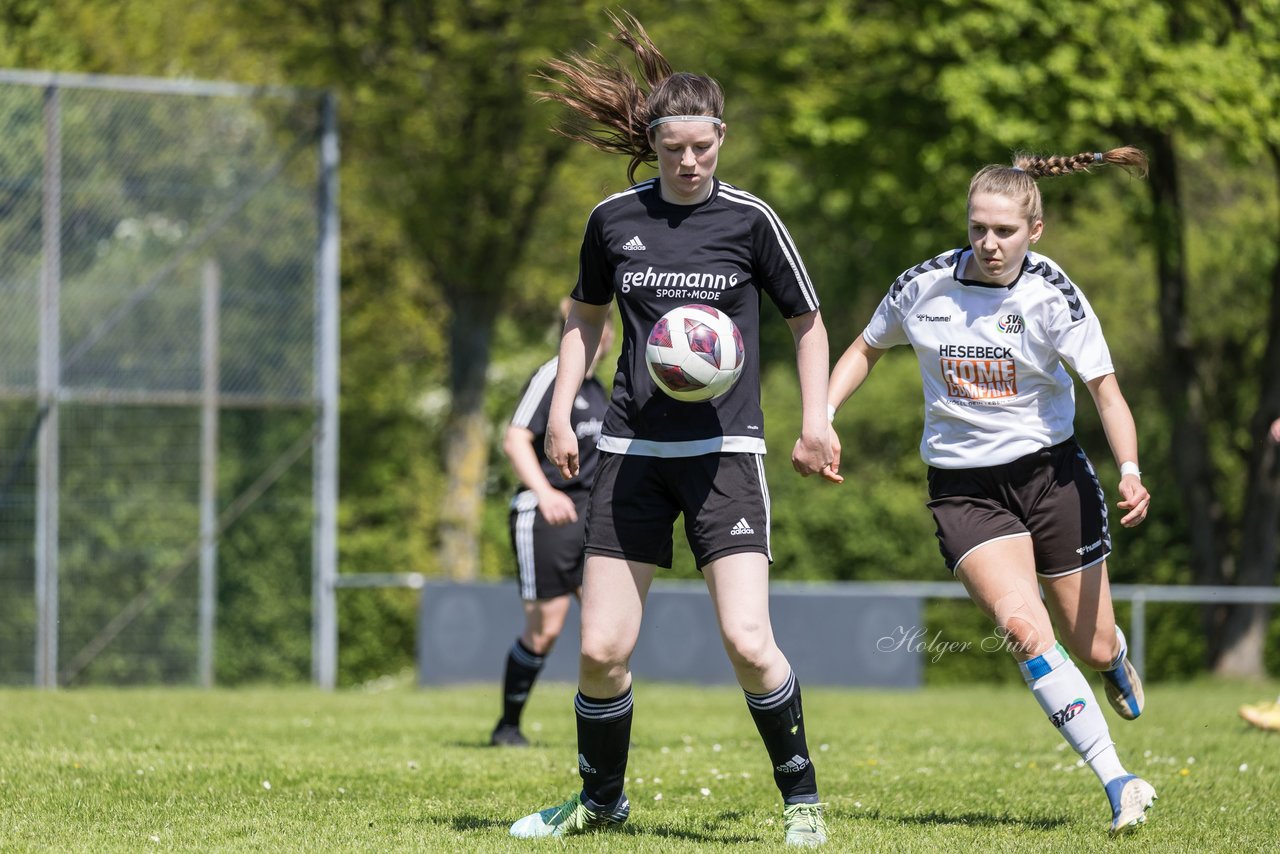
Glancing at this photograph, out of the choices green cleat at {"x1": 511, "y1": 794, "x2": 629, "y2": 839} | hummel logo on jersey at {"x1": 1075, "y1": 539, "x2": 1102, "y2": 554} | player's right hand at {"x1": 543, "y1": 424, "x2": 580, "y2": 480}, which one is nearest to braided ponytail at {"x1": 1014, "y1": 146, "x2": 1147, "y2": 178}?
hummel logo on jersey at {"x1": 1075, "y1": 539, "x2": 1102, "y2": 554}

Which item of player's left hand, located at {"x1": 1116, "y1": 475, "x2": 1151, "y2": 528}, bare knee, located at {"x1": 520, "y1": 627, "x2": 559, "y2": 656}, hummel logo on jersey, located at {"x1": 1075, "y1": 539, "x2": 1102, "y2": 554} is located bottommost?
bare knee, located at {"x1": 520, "y1": 627, "x2": 559, "y2": 656}

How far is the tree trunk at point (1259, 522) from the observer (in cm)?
1823

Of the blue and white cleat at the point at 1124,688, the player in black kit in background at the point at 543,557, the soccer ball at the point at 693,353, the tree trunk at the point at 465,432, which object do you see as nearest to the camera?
the soccer ball at the point at 693,353

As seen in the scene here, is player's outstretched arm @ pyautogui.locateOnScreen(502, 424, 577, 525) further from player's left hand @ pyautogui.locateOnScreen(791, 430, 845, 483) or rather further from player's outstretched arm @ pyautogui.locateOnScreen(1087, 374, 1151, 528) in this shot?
player's outstretched arm @ pyautogui.locateOnScreen(1087, 374, 1151, 528)

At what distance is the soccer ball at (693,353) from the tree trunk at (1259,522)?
48.1 ft

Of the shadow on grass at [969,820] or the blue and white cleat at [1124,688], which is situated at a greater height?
the blue and white cleat at [1124,688]

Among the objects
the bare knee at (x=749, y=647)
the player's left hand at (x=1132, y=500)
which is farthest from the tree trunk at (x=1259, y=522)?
the bare knee at (x=749, y=647)

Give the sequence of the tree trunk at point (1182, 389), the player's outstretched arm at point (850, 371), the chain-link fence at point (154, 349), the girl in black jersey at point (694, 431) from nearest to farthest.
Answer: the girl in black jersey at point (694, 431), the player's outstretched arm at point (850, 371), the chain-link fence at point (154, 349), the tree trunk at point (1182, 389)

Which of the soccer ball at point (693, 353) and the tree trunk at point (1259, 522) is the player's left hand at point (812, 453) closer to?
the soccer ball at point (693, 353)

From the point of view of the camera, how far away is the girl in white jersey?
17.8 feet

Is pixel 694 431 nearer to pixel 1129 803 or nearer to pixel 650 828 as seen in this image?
pixel 650 828

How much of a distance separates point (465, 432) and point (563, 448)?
17442 millimetres

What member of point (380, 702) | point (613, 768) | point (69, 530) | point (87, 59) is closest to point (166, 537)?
point (69, 530)

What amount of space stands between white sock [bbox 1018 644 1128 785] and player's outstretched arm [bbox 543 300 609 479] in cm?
175
